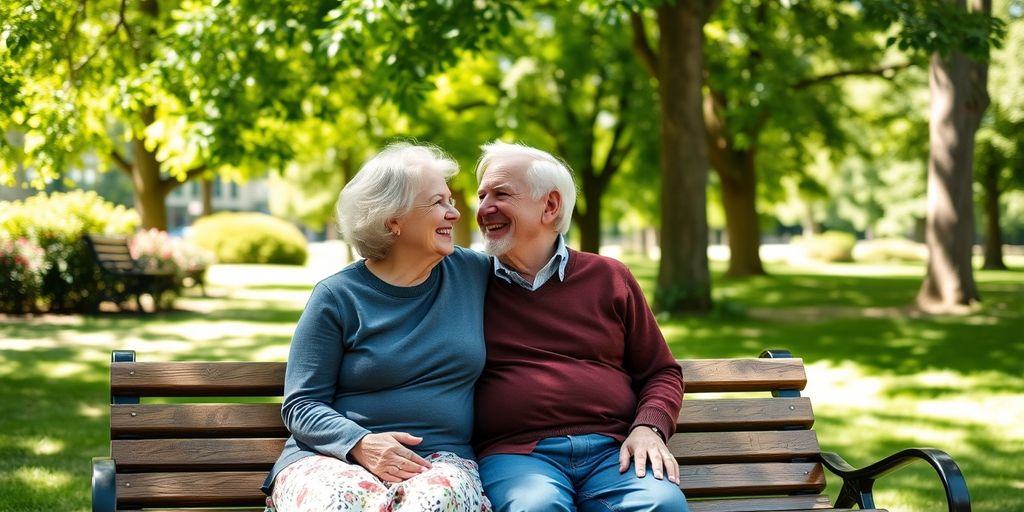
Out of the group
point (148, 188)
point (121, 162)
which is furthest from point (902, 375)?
point (121, 162)

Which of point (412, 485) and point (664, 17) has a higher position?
point (664, 17)

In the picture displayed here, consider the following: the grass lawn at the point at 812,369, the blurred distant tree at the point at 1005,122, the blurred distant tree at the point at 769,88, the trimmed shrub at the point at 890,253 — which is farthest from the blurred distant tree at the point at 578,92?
the trimmed shrub at the point at 890,253

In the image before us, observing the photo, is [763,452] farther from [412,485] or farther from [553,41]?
[553,41]

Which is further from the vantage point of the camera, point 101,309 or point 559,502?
point 101,309

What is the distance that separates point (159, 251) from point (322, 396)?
13.8m

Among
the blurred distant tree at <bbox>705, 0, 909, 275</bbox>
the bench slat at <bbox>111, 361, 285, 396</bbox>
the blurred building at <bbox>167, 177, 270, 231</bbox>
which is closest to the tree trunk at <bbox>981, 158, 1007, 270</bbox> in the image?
the blurred distant tree at <bbox>705, 0, 909, 275</bbox>

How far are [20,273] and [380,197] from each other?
12.8 metres

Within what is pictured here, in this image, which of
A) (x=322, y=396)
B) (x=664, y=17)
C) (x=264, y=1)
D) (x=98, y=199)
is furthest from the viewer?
(x=98, y=199)

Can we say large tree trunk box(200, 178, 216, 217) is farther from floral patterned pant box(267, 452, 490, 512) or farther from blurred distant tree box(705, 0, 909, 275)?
floral patterned pant box(267, 452, 490, 512)

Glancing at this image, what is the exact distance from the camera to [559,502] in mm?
3178

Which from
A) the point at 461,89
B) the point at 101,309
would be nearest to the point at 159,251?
the point at 101,309

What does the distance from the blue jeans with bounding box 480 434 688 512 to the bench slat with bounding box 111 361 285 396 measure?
79 centimetres

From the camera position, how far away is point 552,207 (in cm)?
374

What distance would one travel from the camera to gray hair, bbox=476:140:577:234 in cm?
367
